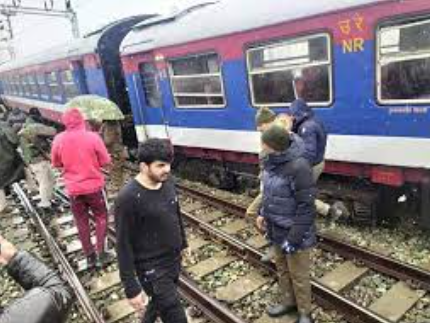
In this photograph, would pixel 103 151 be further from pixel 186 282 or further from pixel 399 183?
pixel 399 183

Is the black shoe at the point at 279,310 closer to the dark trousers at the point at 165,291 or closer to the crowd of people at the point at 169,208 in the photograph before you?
the crowd of people at the point at 169,208

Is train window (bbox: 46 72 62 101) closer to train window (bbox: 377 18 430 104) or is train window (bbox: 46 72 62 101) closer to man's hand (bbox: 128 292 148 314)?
train window (bbox: 377 18 430 104)

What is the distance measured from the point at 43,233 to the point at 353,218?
4.70 meters

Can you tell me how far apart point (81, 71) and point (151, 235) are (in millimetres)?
11404

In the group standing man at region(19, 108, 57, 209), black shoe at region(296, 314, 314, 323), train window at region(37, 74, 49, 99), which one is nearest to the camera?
black shoe at region(296, 314, 314, 323)

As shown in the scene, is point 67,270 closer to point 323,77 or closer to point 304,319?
point 304,319

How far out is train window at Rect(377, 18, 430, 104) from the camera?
5.58 metres

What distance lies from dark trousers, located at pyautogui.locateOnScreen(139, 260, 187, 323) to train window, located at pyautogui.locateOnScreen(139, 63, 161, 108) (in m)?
6.83

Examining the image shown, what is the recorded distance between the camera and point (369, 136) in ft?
20.9

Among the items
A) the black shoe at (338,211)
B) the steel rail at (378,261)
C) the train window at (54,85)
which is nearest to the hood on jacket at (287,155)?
the steel rail at (378,261)

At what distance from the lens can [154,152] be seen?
11.9 feet

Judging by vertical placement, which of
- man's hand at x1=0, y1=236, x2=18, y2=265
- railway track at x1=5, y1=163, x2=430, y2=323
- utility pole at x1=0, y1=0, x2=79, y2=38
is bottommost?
railway track at x1=5, y1=163, x2=430, y2=323

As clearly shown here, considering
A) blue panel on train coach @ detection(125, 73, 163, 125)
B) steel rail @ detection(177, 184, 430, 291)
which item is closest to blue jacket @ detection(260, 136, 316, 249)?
steel rail @ detection(177, 184, 430, 291)

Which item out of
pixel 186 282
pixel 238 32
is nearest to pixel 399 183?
pixel 186 282
